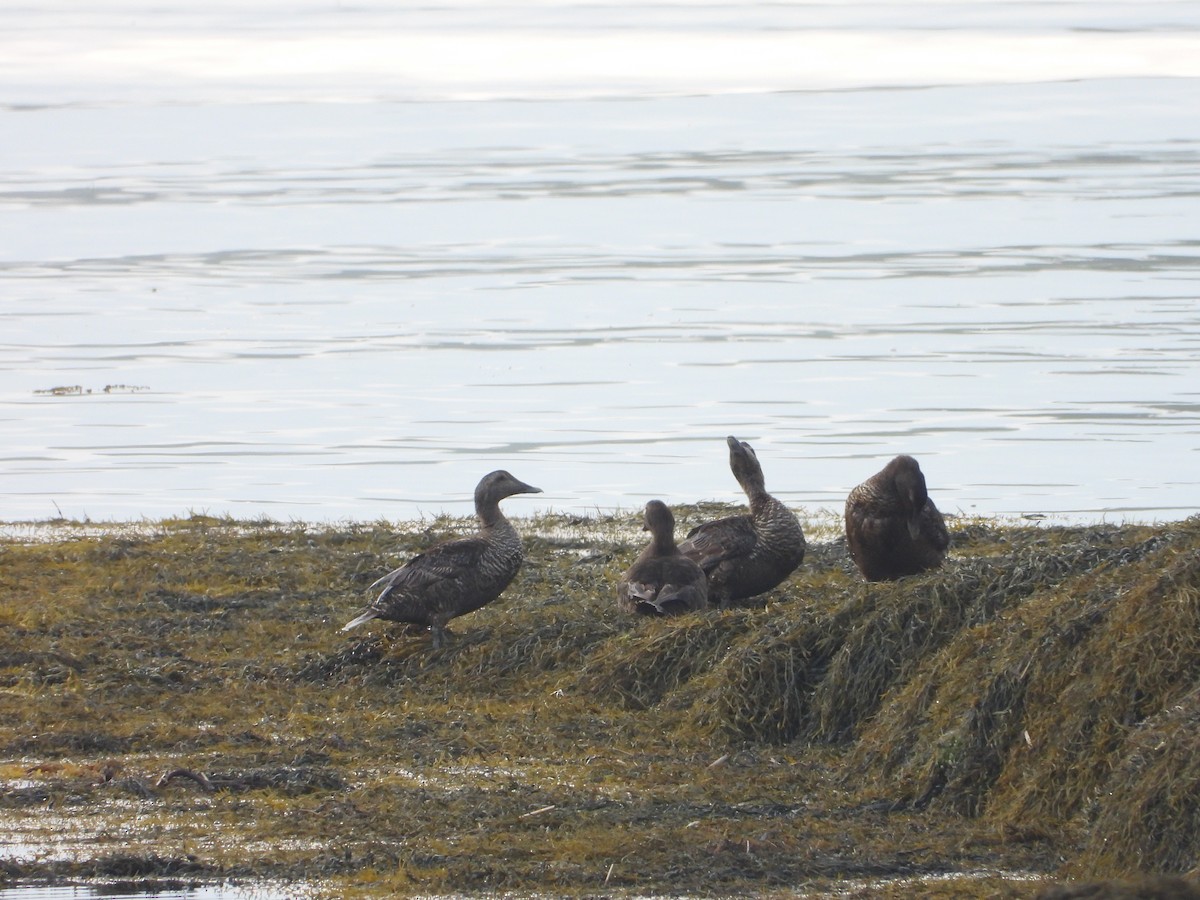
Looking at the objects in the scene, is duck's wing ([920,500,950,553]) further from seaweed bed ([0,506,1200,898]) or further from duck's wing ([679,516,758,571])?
duck's wing ([679,516,758,571])

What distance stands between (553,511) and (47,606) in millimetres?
4033

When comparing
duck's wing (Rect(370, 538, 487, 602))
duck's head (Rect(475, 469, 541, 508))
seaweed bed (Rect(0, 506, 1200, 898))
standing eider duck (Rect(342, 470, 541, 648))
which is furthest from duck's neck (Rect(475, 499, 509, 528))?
seaweed bed (Rect(0, 506, 1200, 898))

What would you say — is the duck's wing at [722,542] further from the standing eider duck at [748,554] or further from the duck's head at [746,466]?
the duck's head at [746,466]

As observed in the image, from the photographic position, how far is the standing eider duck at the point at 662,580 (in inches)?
376

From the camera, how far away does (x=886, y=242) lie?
2947 centimetres

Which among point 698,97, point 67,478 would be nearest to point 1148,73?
point 698,97

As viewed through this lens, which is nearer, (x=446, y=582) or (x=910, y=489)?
(x=910, y=489)

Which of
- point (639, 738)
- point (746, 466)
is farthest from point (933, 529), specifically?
point (639, 738)

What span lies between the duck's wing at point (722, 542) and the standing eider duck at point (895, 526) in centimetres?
57

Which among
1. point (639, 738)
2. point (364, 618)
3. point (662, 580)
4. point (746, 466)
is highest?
point (746, 466)

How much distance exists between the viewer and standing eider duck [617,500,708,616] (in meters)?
9.54

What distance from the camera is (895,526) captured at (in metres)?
9.55

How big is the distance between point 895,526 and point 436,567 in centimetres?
217

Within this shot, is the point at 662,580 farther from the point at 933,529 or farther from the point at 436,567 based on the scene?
the point at 933,529
